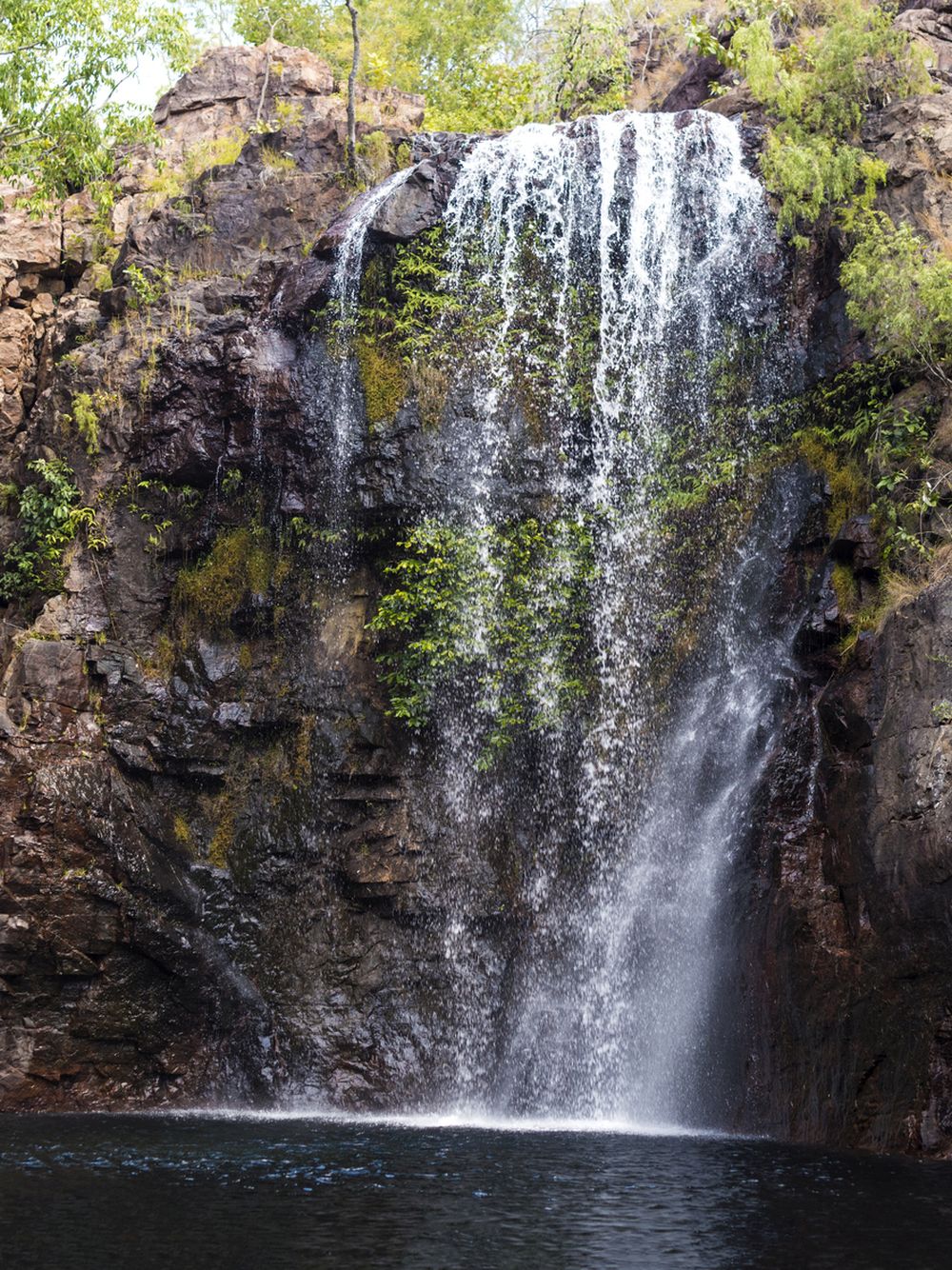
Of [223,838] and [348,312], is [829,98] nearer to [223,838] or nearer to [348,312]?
[348,312]

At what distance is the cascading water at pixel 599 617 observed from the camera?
50.1ft

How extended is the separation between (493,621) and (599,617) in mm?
1460

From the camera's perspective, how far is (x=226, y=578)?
1809 centimetres

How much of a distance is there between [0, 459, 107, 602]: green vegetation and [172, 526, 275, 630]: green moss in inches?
55.6

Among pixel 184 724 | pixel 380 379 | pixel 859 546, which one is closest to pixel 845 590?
pixel 859 546

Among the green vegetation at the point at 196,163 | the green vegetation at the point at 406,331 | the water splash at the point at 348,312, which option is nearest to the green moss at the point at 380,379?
the green vegetation at the point at 406,331

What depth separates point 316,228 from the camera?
21125 mm

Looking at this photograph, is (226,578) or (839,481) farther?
(226,578)

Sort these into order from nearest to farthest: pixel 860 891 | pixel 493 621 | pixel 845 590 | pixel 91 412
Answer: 1. pixel 860 891
2. pixel 845 590
3. pixel 493 621
4. pixel 91 412

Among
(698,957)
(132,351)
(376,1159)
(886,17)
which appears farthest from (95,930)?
(886,17)

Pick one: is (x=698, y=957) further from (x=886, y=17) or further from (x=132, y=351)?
(x=886, y=17)

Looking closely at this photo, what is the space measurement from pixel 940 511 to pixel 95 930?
1135 cm

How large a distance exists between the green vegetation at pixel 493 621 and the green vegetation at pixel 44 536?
15.1 feet

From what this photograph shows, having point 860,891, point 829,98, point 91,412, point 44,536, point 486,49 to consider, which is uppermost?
point 486,49
